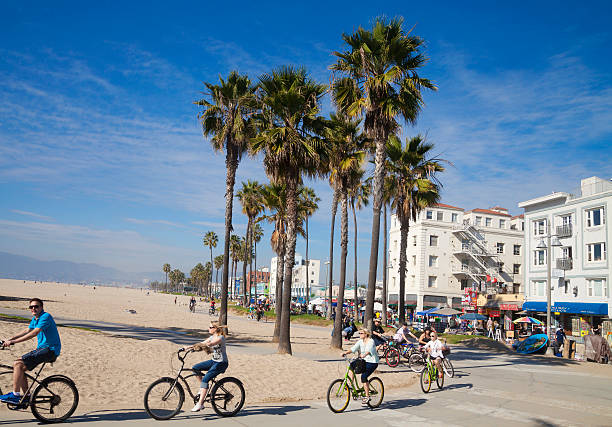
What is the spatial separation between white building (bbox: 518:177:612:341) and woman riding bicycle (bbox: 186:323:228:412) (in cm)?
3341

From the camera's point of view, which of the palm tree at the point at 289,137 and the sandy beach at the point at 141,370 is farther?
the palm tree at the point at 289,137

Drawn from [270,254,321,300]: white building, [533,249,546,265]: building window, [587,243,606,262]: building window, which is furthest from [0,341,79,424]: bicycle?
[270,254,321,300]: white building

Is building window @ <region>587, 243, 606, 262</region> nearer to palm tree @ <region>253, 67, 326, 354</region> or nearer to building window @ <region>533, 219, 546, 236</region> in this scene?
building window @ <region>533, 219, 546, 236</region>

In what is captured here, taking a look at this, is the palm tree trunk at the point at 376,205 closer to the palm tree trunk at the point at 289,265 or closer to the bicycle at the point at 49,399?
the palm tree trunk at the point at 289,265

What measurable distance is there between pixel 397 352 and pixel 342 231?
7.76m

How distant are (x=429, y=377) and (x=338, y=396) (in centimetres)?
433

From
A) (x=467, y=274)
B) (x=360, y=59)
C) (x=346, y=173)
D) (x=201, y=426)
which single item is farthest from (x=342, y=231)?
(x=467, y=274)

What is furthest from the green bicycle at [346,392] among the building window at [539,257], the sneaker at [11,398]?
the building window at [539,257]

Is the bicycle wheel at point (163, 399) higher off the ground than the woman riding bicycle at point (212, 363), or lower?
lower

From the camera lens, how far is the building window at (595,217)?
3862 centimetres

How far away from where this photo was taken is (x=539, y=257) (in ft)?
151

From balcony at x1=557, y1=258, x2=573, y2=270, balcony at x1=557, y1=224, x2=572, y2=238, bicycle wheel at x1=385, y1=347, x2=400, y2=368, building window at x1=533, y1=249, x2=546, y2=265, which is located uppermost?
balcony at x1=557, y1=224, x2=572, y2=238

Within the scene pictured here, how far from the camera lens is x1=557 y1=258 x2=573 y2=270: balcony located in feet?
133

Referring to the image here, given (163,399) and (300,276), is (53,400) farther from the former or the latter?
(300,276)
